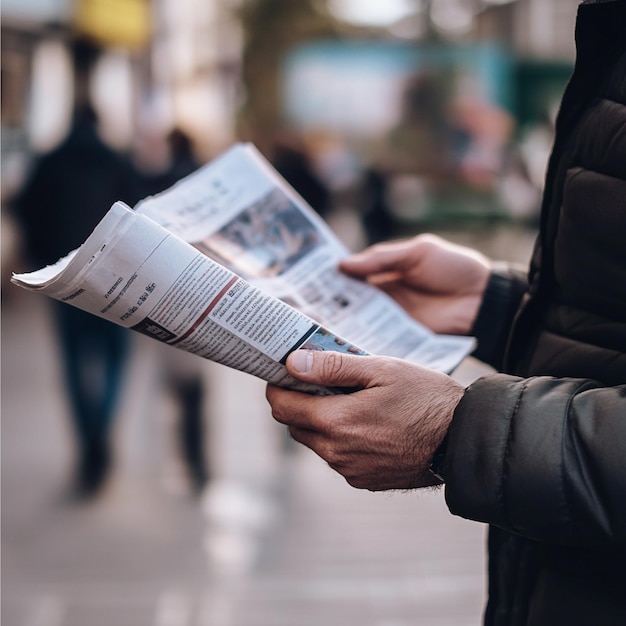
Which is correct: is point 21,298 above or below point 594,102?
below

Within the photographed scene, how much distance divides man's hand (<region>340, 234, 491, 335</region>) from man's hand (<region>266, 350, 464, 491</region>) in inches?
21.5

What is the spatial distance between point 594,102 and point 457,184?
16.2 meters

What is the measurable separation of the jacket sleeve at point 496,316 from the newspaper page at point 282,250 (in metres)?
0.12

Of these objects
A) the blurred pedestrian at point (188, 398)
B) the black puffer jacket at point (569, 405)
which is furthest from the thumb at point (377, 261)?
the blurred pedestrian at point (188, 398)

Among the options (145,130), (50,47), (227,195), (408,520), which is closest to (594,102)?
(227,195)

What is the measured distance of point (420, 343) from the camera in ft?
5.98

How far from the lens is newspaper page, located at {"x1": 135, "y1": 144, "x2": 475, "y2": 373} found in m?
1.72

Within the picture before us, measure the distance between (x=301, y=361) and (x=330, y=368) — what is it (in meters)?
0.04

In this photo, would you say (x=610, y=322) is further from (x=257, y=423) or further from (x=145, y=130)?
(x=145, y=130)

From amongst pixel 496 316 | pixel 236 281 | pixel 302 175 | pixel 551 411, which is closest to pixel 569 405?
pixel 551 411

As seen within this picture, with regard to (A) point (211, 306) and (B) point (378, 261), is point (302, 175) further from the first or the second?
(A) point (211, 306)

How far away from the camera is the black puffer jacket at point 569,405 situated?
1.24m

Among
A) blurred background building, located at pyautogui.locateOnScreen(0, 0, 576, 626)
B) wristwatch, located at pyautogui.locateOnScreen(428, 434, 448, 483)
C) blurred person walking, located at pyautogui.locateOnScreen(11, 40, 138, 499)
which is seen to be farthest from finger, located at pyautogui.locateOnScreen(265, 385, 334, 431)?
blurred person walking, located at pyautogui.locateOnScreen(11, 40, 138, 499)

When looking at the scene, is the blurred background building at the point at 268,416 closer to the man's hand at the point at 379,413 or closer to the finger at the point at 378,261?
the man's hand at the point at 379,413
